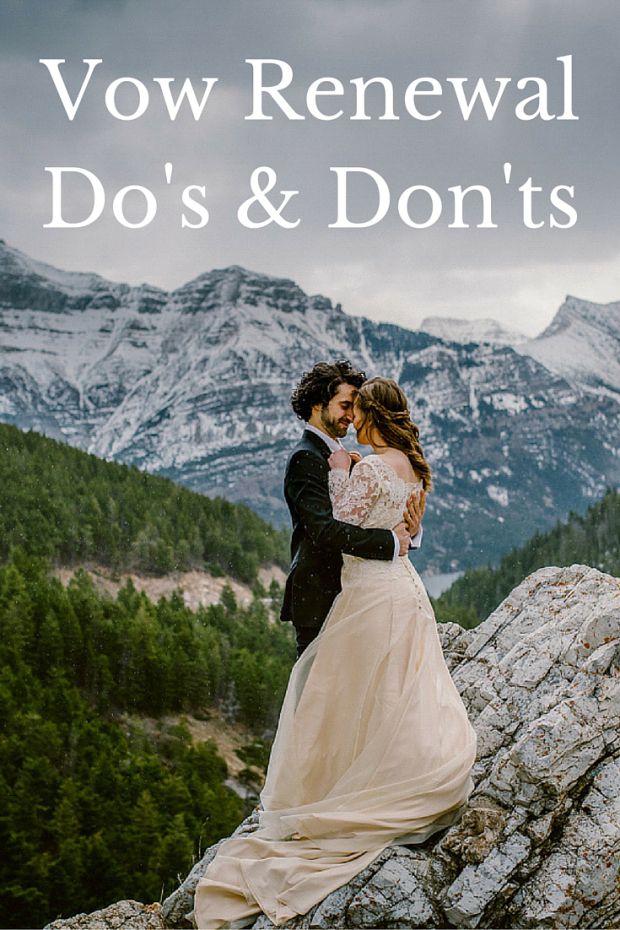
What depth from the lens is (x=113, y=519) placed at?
110 m

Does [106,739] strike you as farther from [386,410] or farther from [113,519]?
[113,519]

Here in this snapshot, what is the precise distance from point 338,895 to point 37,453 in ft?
383

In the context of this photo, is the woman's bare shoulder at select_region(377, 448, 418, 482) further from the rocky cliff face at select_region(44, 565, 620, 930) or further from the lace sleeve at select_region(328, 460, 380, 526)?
the rocky cliff face at select_region(44, 565, 620, 930)

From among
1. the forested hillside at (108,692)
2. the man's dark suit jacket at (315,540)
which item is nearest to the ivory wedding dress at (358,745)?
the man's dark suit jacket at (315,540)

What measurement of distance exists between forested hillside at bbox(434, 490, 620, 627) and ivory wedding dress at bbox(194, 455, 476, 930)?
126650 millimetres

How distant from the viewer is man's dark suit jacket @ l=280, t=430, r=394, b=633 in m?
8.54

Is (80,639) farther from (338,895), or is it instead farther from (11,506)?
(338,895)

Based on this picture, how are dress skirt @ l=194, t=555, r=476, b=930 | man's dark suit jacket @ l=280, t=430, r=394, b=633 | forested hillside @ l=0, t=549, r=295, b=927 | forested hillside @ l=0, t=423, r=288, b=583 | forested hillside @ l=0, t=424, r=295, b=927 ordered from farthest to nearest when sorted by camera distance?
1. forested hillside @ l=0, t=423, r=288, b=583
2. forested hillside @ l=0, t=424, r=295, b=927
3. forested hillside @ l=0, t=549, r=295, b=927
4. man's dark suit jacket @ l=280, t=430, r=394, b=633
5. dress skirt @ l=194, t=555, r=476, b=930

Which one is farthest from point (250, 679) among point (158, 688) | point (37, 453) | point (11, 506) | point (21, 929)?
point (37, 453)

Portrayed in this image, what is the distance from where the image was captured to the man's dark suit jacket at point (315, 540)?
8.54 m

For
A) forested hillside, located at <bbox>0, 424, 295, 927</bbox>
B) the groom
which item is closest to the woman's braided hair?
the groom

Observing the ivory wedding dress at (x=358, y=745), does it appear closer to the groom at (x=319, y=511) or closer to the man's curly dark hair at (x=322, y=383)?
the groom at (x=319, y=511)

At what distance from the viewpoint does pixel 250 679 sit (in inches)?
2494

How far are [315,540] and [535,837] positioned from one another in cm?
297
